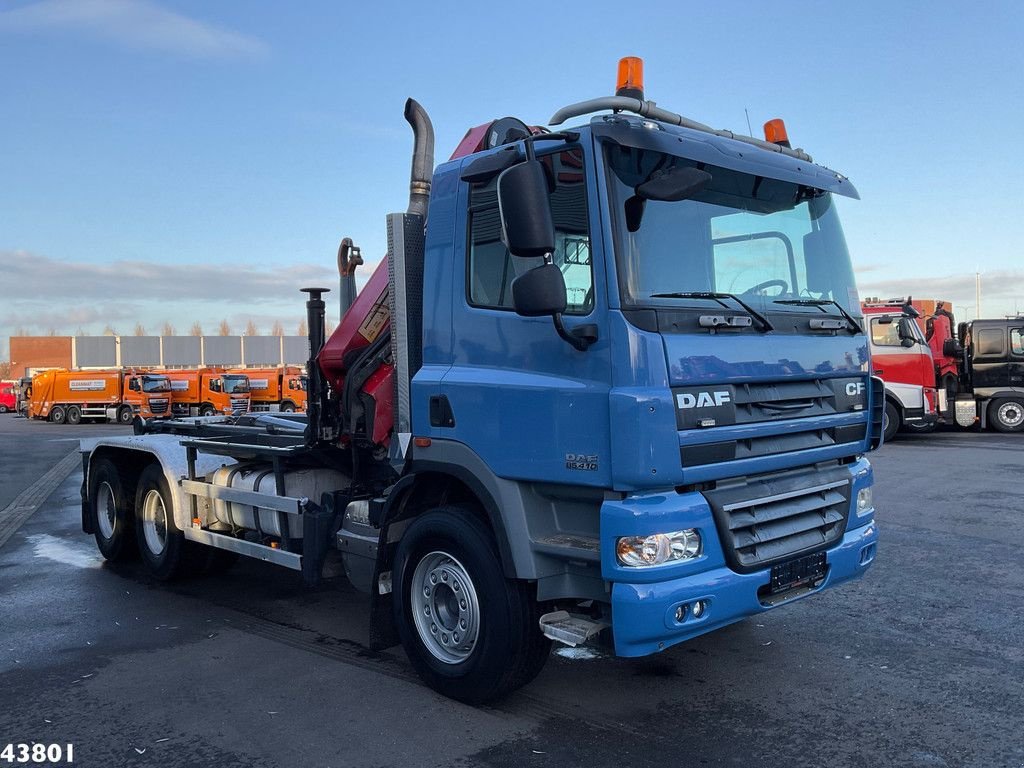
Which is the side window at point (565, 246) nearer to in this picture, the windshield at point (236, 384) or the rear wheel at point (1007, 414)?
the rear wheel at point (1007, 414)

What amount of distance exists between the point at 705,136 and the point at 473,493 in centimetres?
218

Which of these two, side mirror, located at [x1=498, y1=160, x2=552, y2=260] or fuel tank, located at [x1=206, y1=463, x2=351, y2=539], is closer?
side mirror, located at [x1=498, y1=160, x2=552, y2=260]

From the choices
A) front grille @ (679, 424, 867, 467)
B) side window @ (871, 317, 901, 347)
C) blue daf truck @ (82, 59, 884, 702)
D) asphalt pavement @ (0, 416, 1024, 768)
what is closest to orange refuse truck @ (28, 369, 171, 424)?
side window @ (871, 317, 901, 347)

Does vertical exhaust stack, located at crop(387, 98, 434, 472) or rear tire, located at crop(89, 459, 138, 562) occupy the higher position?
vertical exhaust stack, located at crop(387, 98, 434, 472)

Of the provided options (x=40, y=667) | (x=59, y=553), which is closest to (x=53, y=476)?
(x=59, y=553)

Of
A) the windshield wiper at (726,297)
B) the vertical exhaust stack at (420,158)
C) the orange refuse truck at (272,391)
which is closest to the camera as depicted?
the windshield wiper at (726,297)

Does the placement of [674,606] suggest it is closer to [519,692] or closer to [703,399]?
[703,399]

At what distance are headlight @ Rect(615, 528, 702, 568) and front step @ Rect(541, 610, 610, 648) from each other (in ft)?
1.35

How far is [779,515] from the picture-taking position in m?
4.21

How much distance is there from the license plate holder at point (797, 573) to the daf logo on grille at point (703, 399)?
0.85m

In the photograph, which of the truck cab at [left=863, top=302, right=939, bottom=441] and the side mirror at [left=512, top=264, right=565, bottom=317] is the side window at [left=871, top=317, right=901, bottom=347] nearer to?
the truck cab at [left=863, top=302, right=939, bottom=441]

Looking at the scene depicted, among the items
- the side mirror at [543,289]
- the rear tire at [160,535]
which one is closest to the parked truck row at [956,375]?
the rear tire at [160,535]

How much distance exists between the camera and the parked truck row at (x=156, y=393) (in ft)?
119

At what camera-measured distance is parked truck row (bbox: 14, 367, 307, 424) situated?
36.4 meters
